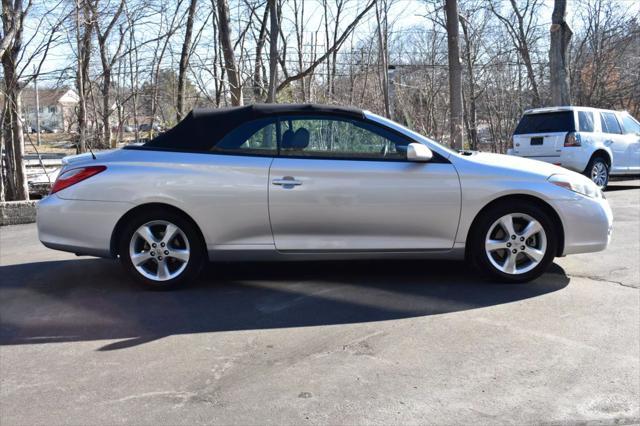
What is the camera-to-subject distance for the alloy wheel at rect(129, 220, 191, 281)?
16.8 ft

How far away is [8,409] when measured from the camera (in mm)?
3227

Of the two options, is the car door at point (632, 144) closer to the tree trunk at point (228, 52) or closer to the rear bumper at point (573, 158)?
the rear bumper at point (573, 158)

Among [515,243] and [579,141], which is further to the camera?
[579,141]

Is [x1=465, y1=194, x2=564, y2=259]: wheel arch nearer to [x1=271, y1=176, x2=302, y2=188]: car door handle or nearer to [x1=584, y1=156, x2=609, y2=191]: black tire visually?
[x1=271, y1=176, x2=302, y2=188]: car door handle

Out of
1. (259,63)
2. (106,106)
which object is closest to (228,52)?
(259,63)

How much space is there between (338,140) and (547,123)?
8.47m

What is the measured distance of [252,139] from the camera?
5.21 m

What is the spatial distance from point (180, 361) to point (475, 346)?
197cm

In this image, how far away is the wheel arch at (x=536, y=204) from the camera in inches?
Result: 204

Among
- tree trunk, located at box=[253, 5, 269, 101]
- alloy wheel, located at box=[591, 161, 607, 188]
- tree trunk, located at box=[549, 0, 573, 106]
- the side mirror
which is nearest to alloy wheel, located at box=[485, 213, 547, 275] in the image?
the side mirror

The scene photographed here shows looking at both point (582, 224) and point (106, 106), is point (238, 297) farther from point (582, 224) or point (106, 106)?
point (106, 106)

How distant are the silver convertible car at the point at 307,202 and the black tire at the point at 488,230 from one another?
0.03 ft

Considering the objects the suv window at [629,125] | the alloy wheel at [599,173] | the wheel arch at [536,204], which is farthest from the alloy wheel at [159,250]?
the suv window at [629,125]

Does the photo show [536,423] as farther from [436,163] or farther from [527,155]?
[527,155]
